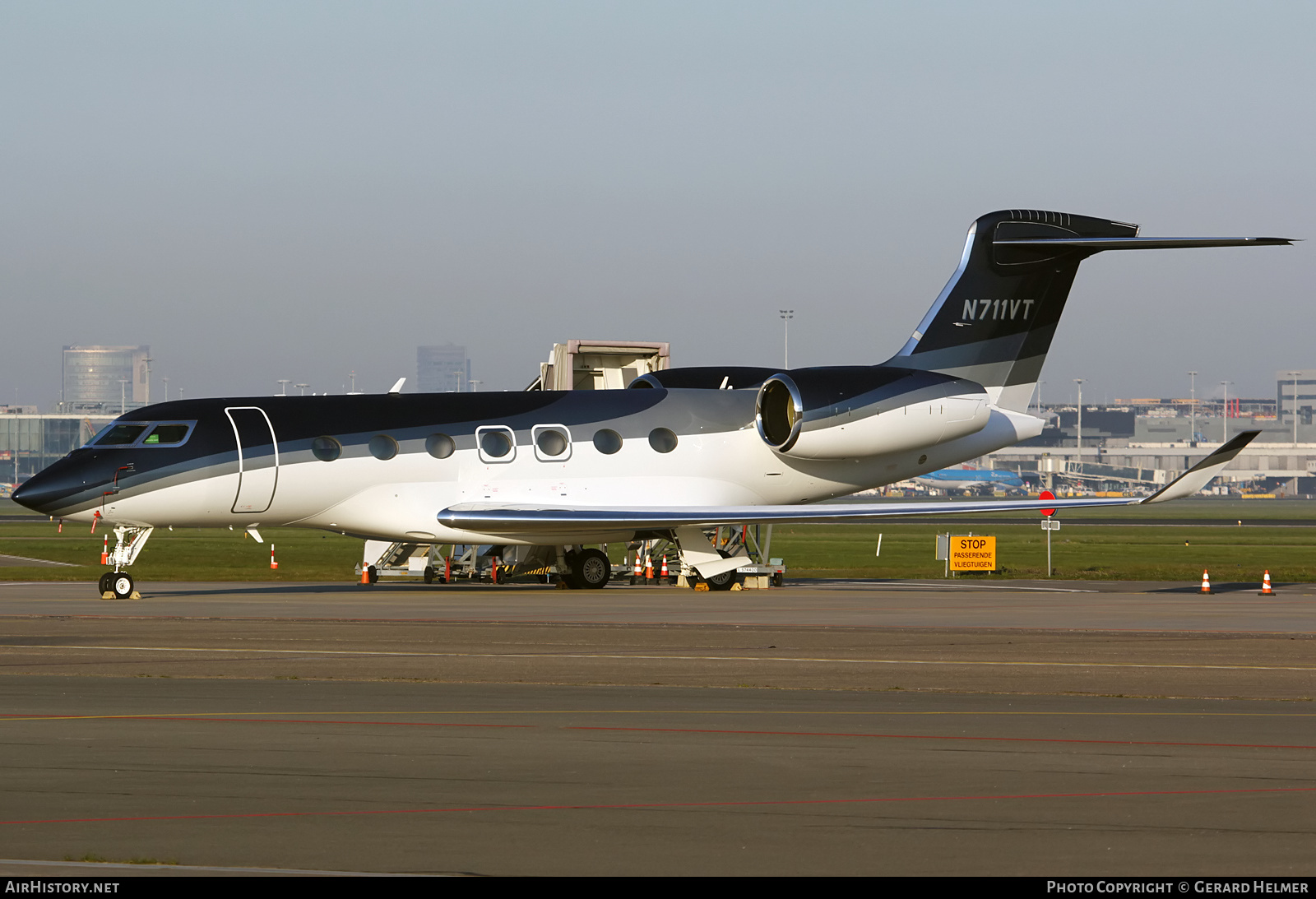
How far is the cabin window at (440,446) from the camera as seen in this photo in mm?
27281

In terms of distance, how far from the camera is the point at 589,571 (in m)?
30.5

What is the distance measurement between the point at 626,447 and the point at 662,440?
0.82m

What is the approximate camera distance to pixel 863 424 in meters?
29.0

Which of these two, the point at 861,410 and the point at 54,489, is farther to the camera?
the point at 861,410

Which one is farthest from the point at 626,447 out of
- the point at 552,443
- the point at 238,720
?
the point at 238,720

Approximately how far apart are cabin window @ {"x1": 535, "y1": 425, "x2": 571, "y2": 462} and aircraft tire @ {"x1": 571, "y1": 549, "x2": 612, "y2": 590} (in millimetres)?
3153

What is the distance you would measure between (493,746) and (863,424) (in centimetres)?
2043

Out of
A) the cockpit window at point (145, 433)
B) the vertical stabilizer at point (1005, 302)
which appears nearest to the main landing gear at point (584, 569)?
the vertical stabilizer at point (1005, 302)

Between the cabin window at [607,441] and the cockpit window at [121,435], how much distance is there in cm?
855

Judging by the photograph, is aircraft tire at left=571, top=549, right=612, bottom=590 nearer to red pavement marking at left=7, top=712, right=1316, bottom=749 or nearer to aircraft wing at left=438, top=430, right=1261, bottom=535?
aircraft wing at left=438, top=430, right=1261, bottom=535

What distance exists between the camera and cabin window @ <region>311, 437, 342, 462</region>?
1041 inches

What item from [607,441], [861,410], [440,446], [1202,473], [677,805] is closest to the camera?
[677,805]

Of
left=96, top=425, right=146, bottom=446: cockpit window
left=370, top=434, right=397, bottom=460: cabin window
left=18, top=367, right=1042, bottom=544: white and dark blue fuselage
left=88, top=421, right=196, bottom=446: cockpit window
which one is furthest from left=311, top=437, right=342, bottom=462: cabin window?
left=96, top=425, right=146, bottom=446: cockpit window

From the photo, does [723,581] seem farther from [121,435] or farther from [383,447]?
[121,435]
